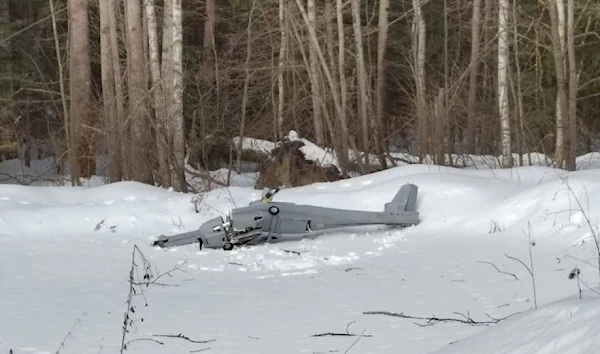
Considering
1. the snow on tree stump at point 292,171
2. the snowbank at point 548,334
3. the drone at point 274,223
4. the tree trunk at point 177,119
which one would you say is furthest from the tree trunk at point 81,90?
the snowbank at point 548,334

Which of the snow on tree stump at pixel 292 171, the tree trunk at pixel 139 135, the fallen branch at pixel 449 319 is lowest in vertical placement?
the fallen branch at pixel 449 319

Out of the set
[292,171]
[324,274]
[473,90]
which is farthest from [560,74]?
[473,90]

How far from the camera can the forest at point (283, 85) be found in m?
11.6

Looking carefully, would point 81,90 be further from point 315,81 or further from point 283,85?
point 283,85

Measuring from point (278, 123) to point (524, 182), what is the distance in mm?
9635

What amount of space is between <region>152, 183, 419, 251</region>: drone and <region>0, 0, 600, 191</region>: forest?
12.6 ft

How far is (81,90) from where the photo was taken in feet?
48.4

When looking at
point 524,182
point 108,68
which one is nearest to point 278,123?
point 108,68

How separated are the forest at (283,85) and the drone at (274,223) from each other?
3852mm

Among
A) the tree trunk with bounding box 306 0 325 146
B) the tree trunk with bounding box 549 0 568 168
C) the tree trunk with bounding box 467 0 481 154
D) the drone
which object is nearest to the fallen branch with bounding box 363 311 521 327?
the drone

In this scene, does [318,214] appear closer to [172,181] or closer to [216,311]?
[216,311]

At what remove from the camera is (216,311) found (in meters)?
4.62

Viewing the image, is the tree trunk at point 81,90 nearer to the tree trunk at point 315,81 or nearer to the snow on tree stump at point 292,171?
the snow on tree stump at point 292,171

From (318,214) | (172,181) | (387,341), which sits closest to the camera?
(387,341)
